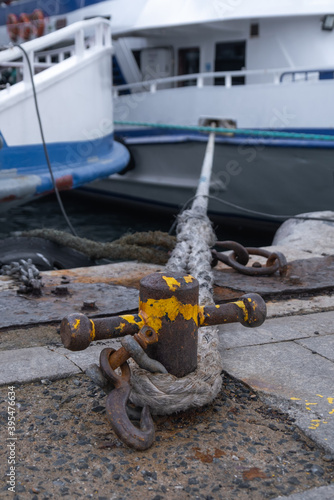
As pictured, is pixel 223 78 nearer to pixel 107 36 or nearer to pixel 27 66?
pixel 107 36

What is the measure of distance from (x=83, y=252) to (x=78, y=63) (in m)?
3.29

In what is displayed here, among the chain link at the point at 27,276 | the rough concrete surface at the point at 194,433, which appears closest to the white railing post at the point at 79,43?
the chain link at the point at 27,276

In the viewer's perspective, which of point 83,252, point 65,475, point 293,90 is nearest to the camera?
point 65,475

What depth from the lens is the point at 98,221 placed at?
1113 cm

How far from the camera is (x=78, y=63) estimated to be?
24.0 feet

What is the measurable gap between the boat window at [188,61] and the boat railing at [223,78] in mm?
127

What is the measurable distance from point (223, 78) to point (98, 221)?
355 cm

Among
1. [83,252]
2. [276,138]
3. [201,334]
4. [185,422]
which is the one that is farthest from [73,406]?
[276,138]

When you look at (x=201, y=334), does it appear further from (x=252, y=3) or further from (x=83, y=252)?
(x=252, y=3)

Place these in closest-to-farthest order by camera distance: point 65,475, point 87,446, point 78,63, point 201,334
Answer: point 65,475 → point 87,446 → point 201,334 → point 78,63

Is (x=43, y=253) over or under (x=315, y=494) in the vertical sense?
under

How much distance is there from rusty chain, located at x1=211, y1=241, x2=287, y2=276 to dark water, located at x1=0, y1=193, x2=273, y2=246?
5201 mm

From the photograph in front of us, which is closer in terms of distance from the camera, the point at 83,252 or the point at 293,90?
the point at 83,252

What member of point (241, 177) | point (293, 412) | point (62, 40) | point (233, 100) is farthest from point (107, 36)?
point (293, 412)
